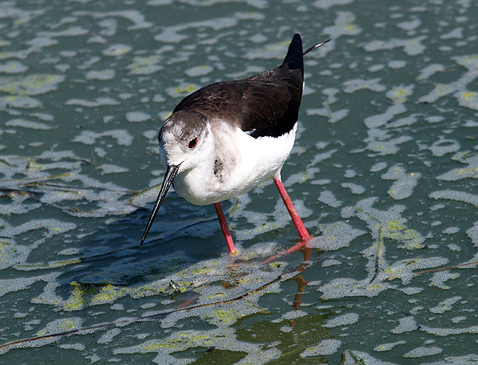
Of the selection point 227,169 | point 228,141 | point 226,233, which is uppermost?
point 228,141

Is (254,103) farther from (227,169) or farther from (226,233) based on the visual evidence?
(226,233)

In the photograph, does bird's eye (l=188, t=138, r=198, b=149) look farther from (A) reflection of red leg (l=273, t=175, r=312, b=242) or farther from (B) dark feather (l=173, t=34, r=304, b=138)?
(A) reflection of red leg (l=273, t=175, r=312, b=242)

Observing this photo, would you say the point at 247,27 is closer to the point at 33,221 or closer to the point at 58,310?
the point at 33,221

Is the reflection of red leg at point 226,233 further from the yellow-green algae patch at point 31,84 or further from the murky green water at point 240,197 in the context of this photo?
the yellow-green algae patch at point 31,84

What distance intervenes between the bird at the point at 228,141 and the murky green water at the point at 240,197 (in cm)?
64

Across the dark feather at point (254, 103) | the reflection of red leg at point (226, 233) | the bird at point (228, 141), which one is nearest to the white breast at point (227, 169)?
the bird at point (228, 141)

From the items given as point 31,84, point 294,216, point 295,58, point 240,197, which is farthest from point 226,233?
point 31,84

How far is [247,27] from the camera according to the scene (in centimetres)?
936

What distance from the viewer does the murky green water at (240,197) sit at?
445cm

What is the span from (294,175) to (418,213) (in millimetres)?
1487

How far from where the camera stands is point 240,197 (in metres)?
6.58

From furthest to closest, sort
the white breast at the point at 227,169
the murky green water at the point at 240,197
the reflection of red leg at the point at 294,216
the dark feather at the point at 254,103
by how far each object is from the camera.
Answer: the reflection of red leg at the point at 294,216
the dark feather at the point at 254,103
the white breast at the point at 227,169
the murky green water at the point at 240,197

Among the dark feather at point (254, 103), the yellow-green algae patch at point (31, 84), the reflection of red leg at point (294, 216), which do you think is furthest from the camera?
the yellow-green algae patch at point (31, 84)

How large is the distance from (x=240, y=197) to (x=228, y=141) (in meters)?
1.75
